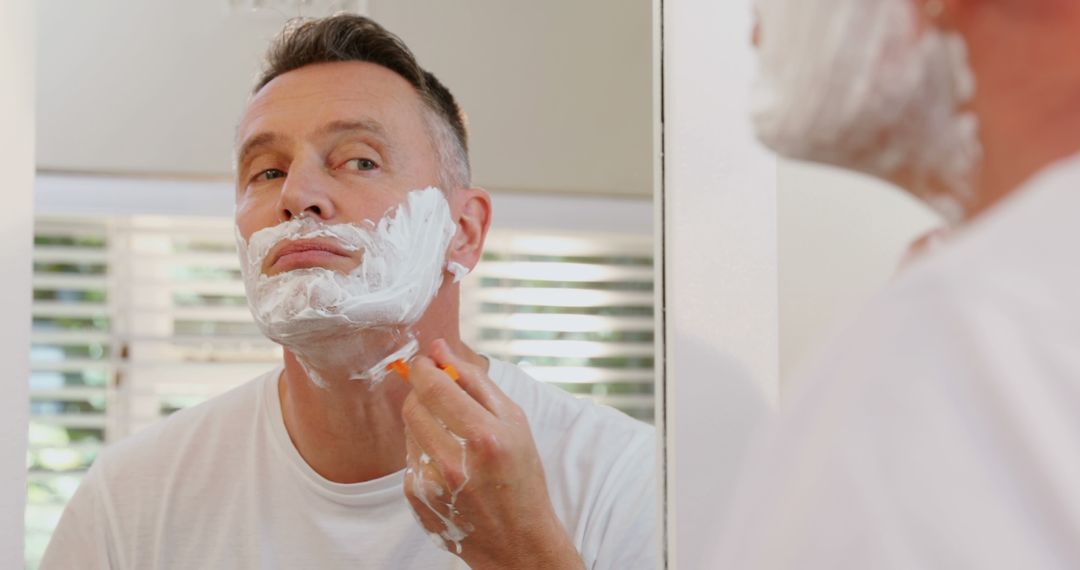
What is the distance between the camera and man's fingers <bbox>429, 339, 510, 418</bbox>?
95 cm

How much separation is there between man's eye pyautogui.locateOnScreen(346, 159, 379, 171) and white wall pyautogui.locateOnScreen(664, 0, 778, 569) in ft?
0.81

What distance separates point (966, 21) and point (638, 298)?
0.59m

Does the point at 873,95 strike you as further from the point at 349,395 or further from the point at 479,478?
the point at 349,395

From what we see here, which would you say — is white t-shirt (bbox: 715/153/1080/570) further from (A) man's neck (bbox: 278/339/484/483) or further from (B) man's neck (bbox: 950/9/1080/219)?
(A) man's neck (bbox: 278/339/484/483)

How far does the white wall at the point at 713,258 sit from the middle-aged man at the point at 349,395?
49 mm

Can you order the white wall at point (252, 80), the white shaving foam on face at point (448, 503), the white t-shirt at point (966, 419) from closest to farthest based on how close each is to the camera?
the white t-shirt at point (966, 419) < the white shaving foam on face at point (448, 503) < the white wall at point (252, 80)

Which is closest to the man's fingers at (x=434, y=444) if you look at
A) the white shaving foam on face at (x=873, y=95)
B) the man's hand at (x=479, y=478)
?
the man's hand at (x=479, y=478)

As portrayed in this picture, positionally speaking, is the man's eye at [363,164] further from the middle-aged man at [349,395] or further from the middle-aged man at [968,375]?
the middle-aged man at [968,375]

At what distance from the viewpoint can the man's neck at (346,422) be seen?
1.02m

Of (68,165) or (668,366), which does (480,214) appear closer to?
(668,366)

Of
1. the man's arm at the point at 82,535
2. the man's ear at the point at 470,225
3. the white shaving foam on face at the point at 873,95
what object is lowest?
the man's arm at the point at 82,535

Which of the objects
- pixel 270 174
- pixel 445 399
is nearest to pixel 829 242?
pixel 445 399

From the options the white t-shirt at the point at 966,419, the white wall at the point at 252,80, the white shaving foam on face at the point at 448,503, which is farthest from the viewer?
the white wall at the point at 252,80

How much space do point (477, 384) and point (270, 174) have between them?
25 cm
